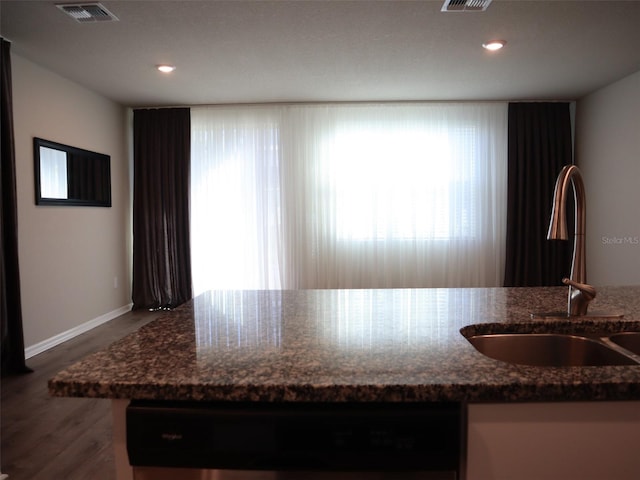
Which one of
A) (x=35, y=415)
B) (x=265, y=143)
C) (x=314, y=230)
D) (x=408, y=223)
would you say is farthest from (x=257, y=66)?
(x=35, y=415)

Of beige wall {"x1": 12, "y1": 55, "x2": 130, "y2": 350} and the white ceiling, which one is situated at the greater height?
the white ceiling

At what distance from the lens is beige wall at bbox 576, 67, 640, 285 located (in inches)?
162

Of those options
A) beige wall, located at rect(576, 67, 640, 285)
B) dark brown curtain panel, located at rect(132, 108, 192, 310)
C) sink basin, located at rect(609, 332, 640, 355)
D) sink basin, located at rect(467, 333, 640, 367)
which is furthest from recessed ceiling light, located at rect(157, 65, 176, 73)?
beige wall, located at rect(576, 67, 640, 285)

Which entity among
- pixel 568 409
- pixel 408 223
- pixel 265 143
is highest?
pixel 265 143

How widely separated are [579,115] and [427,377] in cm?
539

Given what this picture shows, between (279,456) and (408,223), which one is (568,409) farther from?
(408,223)

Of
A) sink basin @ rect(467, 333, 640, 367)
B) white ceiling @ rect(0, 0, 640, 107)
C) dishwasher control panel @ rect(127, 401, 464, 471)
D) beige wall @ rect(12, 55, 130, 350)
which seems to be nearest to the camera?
dishwasher control panel @ rect(127, 401, 464, 471)

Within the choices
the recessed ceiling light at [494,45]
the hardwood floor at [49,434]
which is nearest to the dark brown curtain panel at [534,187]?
the recessed ceiling light at [494,45]

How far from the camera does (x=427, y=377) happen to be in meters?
0.79

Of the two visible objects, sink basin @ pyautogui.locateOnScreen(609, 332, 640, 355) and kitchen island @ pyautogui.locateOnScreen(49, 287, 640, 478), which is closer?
kitchen island @ pyautogui.locateOnScreen(49, 287, 640, 478)

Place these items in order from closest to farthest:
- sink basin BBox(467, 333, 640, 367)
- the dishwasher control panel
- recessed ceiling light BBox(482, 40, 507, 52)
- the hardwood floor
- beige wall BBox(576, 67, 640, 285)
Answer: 1. the dishwasher control panel
2. sink basin BBox(467, 333, 640, 367)
3. the hardwood floor
4. recessed ceiling light BBox(482, 40, 507, 52)
5. beige wall BBox(576, 67, 640, 285)

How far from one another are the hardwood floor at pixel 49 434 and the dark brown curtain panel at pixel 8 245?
19cm

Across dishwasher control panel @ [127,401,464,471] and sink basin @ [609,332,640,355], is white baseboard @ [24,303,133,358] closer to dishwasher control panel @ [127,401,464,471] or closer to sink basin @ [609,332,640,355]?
dishwasher control panel @ [127,401,464,471]

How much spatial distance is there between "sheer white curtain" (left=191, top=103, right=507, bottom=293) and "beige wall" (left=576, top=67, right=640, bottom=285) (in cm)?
90
